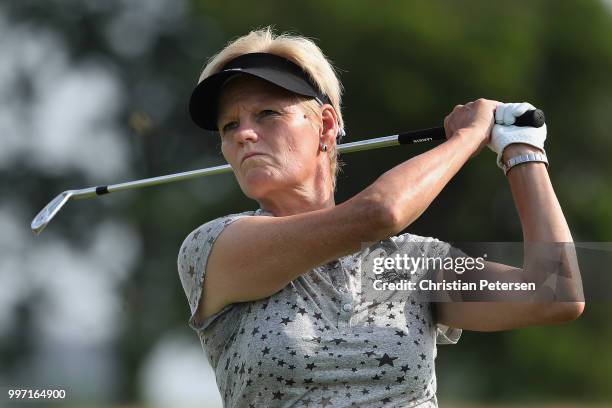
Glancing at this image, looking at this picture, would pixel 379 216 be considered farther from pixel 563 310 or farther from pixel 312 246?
pixel 563 310

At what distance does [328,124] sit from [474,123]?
459mm

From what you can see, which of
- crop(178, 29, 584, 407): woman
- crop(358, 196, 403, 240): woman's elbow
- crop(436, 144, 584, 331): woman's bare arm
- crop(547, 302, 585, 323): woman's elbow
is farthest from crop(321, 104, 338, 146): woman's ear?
crop(547, 302, 585, 323): woman's elbow

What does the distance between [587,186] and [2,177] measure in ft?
32.7

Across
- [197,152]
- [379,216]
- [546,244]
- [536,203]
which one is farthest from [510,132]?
[197,152]

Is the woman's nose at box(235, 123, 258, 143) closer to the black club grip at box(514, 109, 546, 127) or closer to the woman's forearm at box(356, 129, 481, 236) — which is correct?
the woman's forearm at box(356, 129, 481, 236)

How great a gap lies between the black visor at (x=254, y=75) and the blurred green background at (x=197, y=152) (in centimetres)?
1447

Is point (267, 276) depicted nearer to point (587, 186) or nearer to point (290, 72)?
point (290, 72)

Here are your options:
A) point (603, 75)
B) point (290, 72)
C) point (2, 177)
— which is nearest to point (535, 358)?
point (603, 75)

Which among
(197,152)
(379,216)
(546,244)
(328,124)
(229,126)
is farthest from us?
(197,152)

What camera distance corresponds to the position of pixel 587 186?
833 inches

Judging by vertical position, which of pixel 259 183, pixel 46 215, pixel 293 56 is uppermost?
pixel 293 56

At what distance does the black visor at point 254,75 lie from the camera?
3.45 m

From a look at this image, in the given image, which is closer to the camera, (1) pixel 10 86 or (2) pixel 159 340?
(2) pixel 159 340

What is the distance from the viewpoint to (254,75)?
3.44m
